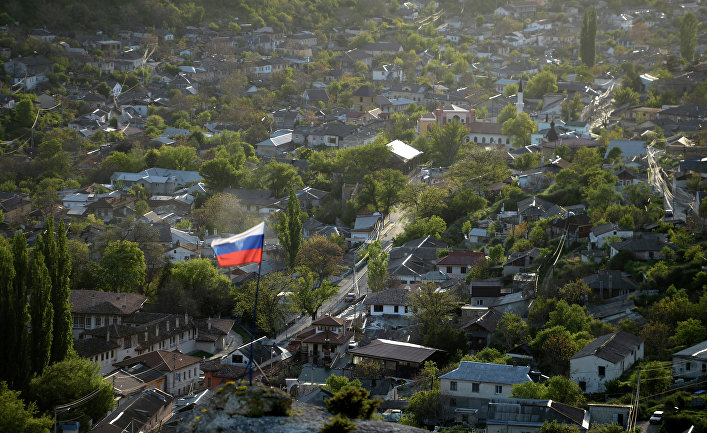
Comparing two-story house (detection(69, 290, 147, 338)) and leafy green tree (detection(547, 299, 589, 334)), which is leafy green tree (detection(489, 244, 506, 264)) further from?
two-story house (detection(69, 290, 147, 338))

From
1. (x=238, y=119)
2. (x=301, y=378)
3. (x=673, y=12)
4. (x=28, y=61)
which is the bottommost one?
(x=301, y=378)

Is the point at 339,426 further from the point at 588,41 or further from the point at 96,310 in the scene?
the point at 588,41

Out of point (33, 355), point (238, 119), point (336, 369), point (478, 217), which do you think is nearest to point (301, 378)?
point (336, 369)

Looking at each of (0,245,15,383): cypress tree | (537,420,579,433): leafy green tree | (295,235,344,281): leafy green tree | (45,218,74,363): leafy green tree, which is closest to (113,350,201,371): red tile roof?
(45,218,74,363): leafy green tree

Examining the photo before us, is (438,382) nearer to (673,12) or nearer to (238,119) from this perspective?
(238,119)

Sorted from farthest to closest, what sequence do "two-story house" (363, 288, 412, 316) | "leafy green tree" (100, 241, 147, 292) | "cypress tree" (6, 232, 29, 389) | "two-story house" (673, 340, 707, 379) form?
"leafy green tree" (100, 241, 147, 292), "two-story house" (363, 288, 412, 316), "cypress tree" (6, 232, 29, 389), "two-story house" (673, 340, 707, 379)

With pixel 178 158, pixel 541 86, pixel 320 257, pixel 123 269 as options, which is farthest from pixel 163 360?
pixel 541 86

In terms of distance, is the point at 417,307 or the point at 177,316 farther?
the point at 177,316
